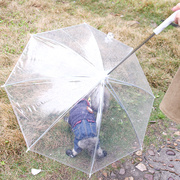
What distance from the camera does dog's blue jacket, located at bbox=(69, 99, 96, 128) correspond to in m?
1.99

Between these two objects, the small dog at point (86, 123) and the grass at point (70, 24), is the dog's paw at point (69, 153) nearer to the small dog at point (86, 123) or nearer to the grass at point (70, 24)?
the small dog at point (86, 123)

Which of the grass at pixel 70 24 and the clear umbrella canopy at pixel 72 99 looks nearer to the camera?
the clear umbrella canopy at pixel 72 99

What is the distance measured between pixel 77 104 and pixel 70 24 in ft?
10.4

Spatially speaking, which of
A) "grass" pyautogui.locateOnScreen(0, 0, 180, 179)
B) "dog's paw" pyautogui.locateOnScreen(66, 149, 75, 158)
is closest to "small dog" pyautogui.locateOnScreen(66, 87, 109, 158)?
"dog's paw" pyautogui.locateOnScreen(66, 149, 75, 158)

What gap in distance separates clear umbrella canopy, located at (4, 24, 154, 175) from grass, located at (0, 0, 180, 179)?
27.3 inches

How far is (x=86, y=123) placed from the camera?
1.99 m

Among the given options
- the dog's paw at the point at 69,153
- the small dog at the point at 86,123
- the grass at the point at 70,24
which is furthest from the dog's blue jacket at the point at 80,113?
the grass at the point at 70,24

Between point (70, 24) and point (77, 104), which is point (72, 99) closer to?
point (77, 104)

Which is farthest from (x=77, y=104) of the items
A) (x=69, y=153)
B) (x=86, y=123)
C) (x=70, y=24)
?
(x=70, y=24)

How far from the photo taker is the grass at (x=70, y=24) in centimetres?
256

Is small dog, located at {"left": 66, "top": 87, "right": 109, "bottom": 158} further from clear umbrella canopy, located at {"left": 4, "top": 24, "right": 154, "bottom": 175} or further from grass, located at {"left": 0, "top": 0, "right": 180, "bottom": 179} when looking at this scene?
grass, located at {"left": 0, "top": 0, "right": 180, "bottom": 179}

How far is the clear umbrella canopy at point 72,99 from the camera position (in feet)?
6.52

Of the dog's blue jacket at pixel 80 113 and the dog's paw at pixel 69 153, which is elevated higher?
the dog's blue jacket at pixel 80 113

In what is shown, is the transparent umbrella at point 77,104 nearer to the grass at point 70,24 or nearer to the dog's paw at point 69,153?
the dog's paw at point 69,153
